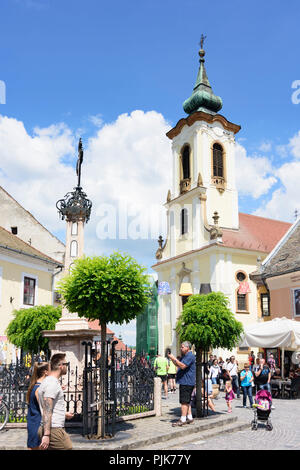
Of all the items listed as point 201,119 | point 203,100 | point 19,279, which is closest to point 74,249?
point 19,279

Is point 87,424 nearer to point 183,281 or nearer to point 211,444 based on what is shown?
point 211,444

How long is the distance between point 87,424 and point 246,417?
5217 mm

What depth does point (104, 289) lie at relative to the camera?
8336 mm

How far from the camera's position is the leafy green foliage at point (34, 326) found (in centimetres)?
1717

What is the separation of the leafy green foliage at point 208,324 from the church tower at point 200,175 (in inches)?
859

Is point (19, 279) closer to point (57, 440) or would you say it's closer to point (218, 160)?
point (57, 440)

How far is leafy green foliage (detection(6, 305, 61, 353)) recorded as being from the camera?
17.2m

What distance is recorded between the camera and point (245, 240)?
34469 mm

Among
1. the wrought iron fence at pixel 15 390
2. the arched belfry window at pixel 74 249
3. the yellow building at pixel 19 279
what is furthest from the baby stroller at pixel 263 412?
the yellow building at pixel 19 279

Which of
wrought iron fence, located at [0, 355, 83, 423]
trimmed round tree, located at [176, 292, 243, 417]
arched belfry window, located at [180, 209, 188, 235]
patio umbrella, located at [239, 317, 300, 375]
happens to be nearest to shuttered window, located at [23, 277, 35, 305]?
patio umbrella, located at [239, 317, 300, 375]

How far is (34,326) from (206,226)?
1927cm

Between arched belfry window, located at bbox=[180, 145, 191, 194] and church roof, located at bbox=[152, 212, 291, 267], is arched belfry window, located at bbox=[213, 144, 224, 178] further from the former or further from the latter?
church roof, located at bbox=[152, 212, 291, 267]
